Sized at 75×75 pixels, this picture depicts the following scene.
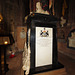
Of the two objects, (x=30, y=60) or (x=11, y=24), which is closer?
(x=30, y=60)

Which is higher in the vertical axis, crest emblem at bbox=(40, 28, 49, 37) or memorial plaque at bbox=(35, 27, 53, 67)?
crest emblem at bbox=(40, 28, 49, 37)

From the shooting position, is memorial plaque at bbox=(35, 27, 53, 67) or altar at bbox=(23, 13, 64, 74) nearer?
altar at bbox=(23, 13, 64, 74)

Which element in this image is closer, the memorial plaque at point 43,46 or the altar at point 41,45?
the altar at point 41,45

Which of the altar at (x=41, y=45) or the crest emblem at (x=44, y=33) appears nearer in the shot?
the altar at (x=41, y=45)

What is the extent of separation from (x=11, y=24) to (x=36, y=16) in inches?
144

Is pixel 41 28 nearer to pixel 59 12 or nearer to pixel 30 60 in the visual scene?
pixel 30 60

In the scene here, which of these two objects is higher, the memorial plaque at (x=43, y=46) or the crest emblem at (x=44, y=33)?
the crest emblem at (x=44, y=33)

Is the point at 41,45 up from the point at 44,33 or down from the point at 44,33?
down

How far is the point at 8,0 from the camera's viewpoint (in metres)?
4.75

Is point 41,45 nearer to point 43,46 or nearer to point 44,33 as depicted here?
point 43,46

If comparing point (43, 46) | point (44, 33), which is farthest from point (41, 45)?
point (44, 33)

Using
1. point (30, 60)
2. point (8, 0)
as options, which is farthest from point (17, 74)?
point (8, 0)

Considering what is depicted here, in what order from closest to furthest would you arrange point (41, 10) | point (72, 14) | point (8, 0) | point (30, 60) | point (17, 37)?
point (30, 60), point (41, 10), point (72, 14), point (8, 0), point (17, 37)

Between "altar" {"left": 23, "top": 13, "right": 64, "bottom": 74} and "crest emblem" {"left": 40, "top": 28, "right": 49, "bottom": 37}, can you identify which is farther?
"crest emblem" {"left": 40, "top": 28, "right": 49, "bottom": 37}
